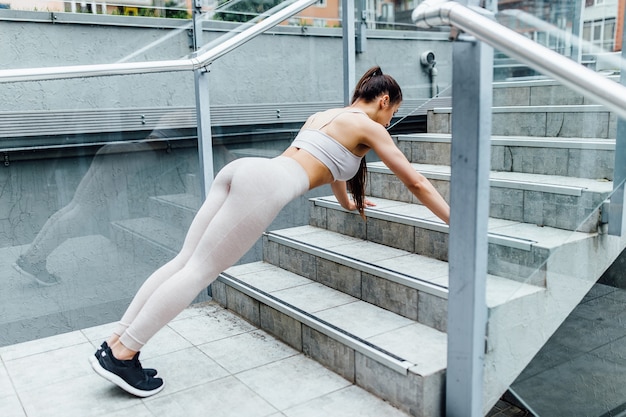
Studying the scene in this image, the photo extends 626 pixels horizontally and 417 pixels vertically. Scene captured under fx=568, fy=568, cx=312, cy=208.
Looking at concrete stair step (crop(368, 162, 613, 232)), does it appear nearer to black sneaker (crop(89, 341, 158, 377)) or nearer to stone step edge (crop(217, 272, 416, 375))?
stone step edge (crop(217, 272, 416, 375))

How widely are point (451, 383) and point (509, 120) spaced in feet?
2.94

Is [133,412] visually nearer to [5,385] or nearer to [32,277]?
[5,385]

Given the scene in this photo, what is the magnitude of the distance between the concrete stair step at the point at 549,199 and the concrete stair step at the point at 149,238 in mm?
2212

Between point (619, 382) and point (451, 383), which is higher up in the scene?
point (451, 383)

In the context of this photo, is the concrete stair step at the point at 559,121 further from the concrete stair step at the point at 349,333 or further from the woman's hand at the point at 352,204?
the woman's hand at the point at 352,204

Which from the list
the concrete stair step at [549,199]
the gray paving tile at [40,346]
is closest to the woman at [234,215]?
the concrete stair step at [549,199]

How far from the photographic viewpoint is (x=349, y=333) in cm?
226

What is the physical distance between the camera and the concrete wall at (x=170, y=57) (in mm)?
3320

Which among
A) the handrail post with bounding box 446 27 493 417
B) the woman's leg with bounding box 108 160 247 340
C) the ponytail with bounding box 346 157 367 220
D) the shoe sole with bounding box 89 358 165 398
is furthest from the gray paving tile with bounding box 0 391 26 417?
the ponytail with bounding box 346 157 367 220

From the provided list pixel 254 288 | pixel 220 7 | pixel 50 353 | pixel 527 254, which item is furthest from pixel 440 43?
pixel 50 353

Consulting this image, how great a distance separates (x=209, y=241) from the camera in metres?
2.14

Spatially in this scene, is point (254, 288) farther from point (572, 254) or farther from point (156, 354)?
point (572, 254)

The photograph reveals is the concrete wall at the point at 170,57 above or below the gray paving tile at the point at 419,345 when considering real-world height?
above

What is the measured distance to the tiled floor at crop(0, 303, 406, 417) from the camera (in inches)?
82.2
